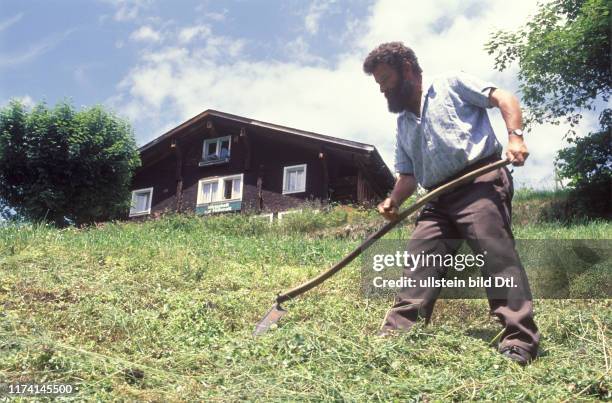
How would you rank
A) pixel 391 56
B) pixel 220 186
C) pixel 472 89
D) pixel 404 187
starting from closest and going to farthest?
pixel 472 89 < pixel 391 56 < pixel 404 187 < pixel 220 186

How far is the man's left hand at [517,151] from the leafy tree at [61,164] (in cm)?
1561

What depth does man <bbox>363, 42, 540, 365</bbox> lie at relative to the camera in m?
3.47

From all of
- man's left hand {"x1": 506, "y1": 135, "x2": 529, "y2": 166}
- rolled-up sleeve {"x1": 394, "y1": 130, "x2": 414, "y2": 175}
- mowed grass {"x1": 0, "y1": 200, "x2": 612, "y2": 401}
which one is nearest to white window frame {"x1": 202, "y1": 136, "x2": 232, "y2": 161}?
mowed grass {"x1": 0, "y1": 200, "x2": 612, "y2": 401}

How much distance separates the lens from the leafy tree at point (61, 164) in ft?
56.7

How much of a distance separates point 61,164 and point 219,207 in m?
6.36

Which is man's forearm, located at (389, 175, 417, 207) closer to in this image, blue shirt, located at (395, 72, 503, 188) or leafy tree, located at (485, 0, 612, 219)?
blue shirt, located at (395, 72, 503, 188)

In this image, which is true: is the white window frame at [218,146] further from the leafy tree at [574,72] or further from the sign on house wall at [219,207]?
the leafy tree at [574,72]

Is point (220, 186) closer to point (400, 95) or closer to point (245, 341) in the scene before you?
point (400, 95)

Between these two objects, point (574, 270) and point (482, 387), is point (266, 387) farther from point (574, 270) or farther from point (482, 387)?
point (574, 270)

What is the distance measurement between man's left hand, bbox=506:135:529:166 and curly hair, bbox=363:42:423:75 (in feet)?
2.74

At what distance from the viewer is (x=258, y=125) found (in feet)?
71.6

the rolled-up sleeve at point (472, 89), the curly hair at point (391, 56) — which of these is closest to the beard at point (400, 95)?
the curly hair at point (391, 56)

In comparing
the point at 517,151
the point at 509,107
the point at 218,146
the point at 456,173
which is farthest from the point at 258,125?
the point at 517,151

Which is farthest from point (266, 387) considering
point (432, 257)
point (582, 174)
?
point (582, 174)
